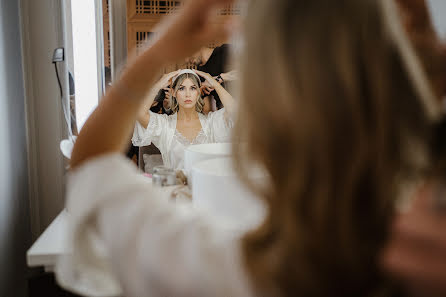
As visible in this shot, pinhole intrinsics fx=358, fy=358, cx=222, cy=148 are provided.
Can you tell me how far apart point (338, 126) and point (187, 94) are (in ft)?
6.13

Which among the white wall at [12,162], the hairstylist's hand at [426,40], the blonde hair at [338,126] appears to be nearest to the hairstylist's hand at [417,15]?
the hairstylist's hand at [426,40]

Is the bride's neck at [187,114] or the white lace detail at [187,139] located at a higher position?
the bride's neck at [187,114]

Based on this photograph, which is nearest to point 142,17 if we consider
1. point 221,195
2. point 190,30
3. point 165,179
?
point 165,179

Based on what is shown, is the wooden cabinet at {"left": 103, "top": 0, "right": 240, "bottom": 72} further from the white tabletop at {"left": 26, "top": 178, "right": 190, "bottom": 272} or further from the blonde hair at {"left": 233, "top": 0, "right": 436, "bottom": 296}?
the blonde hair at {"left": 233, "top": 0, "right": 436, "bottom": 296}

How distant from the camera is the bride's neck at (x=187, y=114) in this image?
6.95 ft

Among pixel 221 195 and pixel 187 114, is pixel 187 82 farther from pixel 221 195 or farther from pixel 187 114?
pixel 221 195

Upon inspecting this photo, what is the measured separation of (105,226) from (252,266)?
146 mm

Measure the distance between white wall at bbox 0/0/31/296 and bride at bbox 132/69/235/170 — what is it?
2.05 ft

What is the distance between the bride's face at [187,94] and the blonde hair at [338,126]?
181cm

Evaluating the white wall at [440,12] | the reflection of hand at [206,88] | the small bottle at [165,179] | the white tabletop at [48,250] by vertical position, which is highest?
the white wall at [440,12]

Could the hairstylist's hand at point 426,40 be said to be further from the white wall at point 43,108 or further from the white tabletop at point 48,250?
the white wall at point 43,108

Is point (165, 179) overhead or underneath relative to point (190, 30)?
underneath

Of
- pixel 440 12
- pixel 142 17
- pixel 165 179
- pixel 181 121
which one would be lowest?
pixel 165 179

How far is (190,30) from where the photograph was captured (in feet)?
1.17
